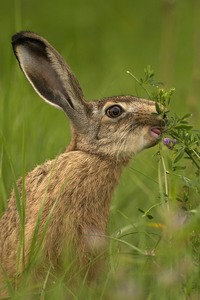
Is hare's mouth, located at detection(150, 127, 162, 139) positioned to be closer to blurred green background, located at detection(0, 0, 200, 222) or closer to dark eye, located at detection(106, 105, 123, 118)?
dark eye, located at detection(106, 105, 123, 118)

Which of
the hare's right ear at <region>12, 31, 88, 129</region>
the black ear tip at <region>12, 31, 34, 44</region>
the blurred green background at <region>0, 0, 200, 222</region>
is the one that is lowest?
the hare's right ear at <region>12, 31, 88, 129</region>

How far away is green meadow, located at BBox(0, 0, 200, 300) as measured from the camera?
167 inches

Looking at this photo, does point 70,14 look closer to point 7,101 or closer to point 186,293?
point 7,101

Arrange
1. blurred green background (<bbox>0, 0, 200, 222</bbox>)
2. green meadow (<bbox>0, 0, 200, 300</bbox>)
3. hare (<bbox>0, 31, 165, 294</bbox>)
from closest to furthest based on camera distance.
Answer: green meadow (<bbox>0, 0, 200, 300</bbox>) → hare (<bbox>0, 31, 165, 294</bbox>) → blurred green background (<bbox>0, 0, 200, 222</bbox>)

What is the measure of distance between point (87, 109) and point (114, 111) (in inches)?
7.9

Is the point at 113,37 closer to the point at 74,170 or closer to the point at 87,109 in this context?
the point at 87,109

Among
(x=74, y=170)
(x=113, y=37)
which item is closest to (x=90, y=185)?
(x=74, y=170)

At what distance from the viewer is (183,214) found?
4.47 meters

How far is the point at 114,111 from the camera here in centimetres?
560

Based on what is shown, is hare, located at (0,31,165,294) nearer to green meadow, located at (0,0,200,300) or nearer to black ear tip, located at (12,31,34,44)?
black ear tip, located at (12,31,34,44)

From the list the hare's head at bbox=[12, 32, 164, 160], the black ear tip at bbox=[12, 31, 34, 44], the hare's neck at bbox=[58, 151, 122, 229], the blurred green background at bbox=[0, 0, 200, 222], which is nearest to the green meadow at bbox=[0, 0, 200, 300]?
the blurred green background at bbox=[0, 0, 200, 222]

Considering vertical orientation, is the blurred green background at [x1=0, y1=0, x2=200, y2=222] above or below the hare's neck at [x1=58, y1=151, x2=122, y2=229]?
above

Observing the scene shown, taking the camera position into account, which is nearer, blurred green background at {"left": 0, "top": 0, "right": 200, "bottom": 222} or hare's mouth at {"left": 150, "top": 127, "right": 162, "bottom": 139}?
hare's mouth at {"left": 150, "top": 127, "right": 162, "bottom": 139}

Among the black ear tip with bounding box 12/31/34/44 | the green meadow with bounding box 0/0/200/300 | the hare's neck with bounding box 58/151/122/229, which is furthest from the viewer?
the black ear tip with bounding box 12/31/34/44
